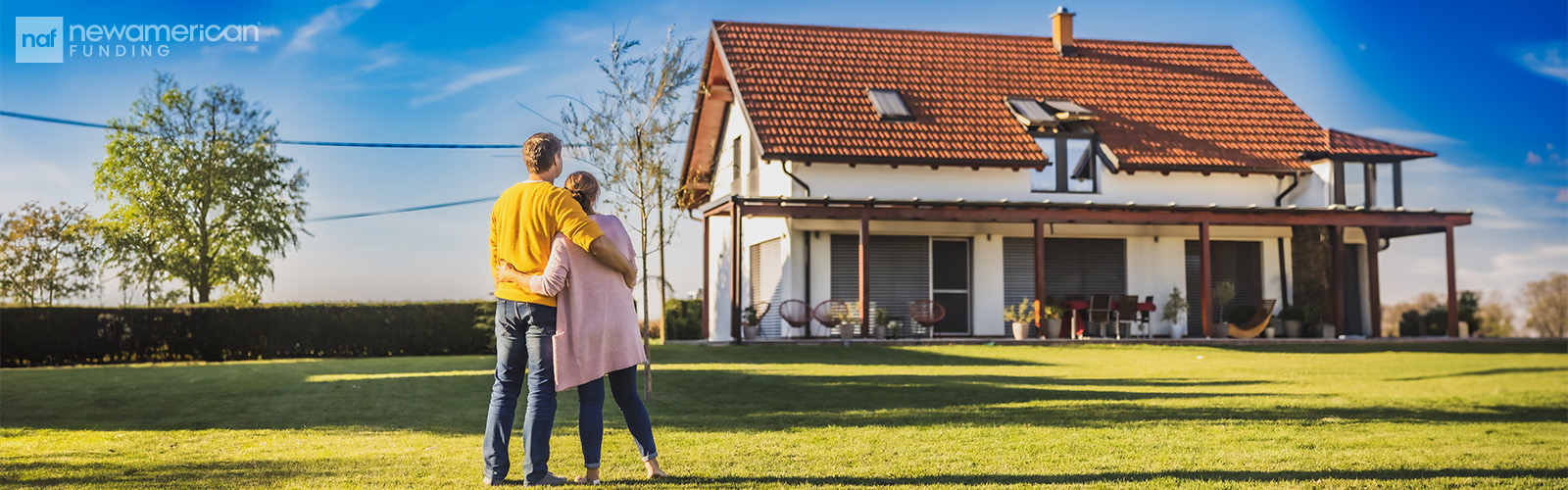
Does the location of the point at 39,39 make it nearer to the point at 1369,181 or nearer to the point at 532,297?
the point at 532,297

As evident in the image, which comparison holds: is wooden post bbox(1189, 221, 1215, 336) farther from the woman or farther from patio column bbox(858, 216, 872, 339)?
the woman

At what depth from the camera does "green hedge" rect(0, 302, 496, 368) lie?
18.1 metres

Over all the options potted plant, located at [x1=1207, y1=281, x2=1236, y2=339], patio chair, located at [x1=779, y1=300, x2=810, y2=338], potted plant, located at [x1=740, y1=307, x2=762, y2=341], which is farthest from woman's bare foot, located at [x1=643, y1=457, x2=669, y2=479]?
potted plant, located at [x1=1207, y1=281, x2=1236, y2=339]

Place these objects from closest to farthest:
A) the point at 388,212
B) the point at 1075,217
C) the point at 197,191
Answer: the point at 1075,217
the point at 197,191
the point at 388,212

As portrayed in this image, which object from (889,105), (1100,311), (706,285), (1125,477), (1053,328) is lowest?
(1125,477)

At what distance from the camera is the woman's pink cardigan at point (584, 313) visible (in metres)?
4.74

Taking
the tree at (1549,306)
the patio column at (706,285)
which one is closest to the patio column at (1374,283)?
the patio column at (706,285)

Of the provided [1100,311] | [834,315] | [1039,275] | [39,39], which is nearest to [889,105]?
[1039,275]

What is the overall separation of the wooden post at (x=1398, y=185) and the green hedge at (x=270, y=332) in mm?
16573

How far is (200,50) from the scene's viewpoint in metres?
24.4

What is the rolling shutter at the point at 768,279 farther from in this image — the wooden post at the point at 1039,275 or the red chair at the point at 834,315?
the wooden post at the point at 1039,275

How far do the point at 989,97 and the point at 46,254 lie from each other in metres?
19.6

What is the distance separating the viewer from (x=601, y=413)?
4871 mm

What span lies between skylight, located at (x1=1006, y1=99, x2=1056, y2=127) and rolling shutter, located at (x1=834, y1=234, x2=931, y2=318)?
3107 mm
